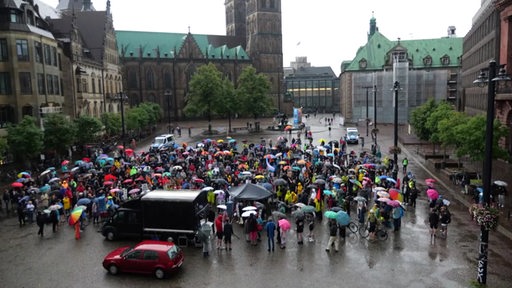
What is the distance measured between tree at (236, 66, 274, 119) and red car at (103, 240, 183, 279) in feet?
211

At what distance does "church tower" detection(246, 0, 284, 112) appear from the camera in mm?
119062

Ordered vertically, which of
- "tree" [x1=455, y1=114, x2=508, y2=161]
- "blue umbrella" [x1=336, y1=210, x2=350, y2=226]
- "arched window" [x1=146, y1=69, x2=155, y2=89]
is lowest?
"blue umbrella" [x1=336, y1=210, x2=350, y2=226]

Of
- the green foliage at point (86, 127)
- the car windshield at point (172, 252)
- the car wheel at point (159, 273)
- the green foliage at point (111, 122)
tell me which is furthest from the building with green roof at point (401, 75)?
the car wheel at point (159, 273)

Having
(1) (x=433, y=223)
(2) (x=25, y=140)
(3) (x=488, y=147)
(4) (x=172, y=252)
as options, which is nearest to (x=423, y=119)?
(1) (x=433, y=223)

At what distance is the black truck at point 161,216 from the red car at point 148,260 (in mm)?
2606

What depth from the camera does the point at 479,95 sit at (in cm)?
Answer: 5138

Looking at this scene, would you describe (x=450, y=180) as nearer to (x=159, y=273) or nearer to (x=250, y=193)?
(x=250, y=193)

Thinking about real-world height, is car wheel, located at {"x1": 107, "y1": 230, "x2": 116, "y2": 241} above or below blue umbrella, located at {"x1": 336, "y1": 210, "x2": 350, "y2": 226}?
below

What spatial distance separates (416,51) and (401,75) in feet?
42.4

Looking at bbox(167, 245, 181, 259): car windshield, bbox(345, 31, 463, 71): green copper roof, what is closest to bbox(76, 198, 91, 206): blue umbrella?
bbox(167, 245, 181, 259): car windshield

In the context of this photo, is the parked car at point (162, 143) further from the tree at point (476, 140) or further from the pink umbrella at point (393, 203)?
the pink umbrella at point (393, 203)

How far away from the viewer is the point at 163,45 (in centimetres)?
11481

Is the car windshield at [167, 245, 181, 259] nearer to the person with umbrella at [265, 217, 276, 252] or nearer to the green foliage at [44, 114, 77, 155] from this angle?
the person with umbrella at [265, 217, 276, 252]

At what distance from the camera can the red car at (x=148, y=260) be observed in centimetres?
1579
